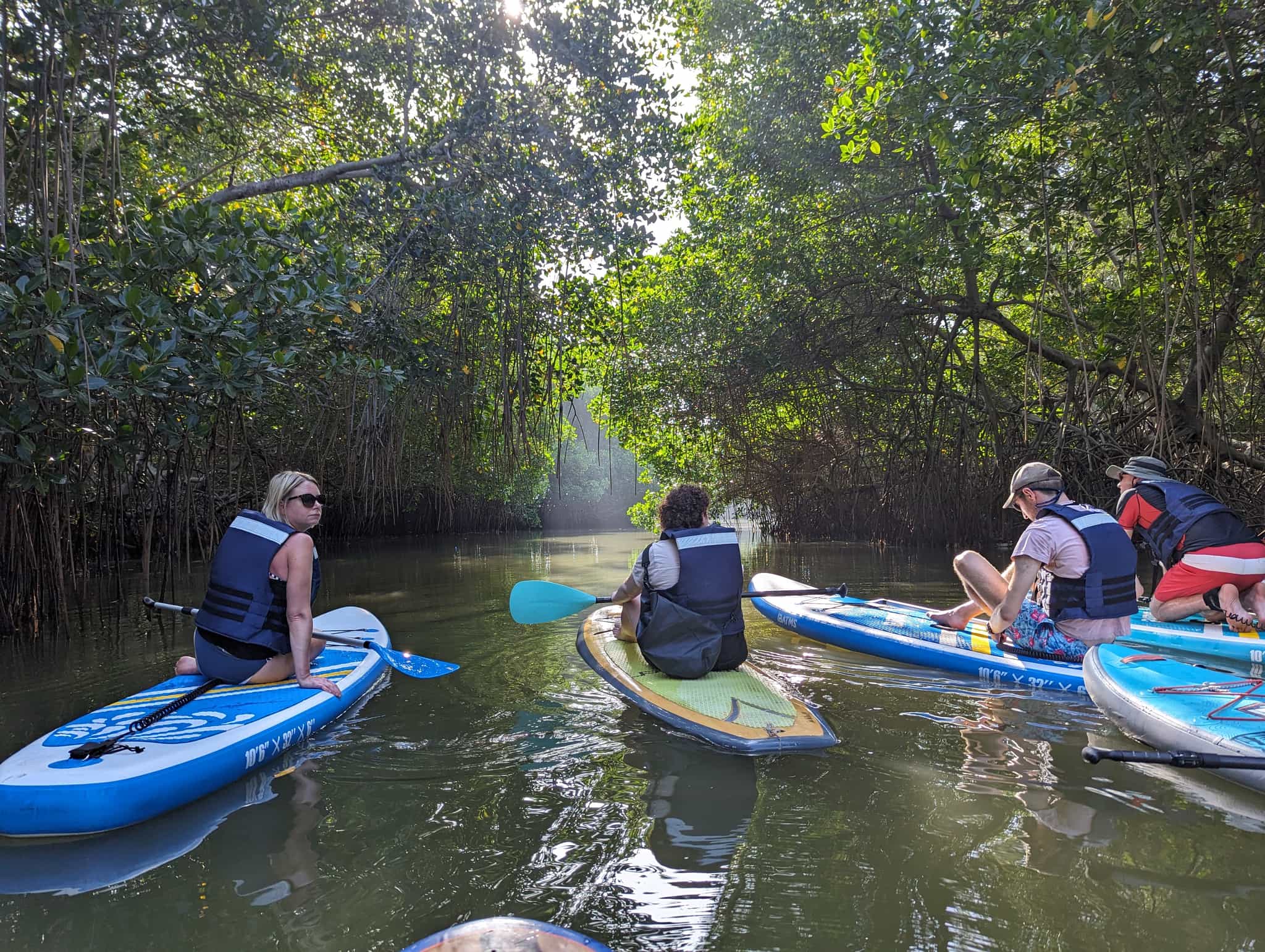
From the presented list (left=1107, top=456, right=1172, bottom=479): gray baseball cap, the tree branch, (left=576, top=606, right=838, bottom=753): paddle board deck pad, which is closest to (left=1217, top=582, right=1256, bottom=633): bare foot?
(left=1107, top=456, right=1172, bottom=479): gray baseball cap

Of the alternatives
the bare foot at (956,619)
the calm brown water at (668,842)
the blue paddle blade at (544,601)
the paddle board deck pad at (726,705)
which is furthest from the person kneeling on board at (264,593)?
the bare foot at (956,619)

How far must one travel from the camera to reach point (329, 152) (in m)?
7.12

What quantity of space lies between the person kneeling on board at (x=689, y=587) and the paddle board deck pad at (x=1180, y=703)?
166 cm

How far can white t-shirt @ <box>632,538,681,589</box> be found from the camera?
12.0 ft

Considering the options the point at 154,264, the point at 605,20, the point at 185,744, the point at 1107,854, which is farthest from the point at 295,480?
the point at 605,20

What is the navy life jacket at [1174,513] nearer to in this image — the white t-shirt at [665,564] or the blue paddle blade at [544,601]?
the white t-shirt at [665,564]

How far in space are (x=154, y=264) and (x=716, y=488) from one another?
440 inches

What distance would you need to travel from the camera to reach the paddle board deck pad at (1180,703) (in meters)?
2.71

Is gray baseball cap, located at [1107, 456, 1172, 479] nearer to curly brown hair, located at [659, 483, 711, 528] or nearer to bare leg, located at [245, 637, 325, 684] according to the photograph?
curly brown hair, located at [659, 483, 711, 528]

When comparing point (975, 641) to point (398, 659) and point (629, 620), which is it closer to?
point (629, 620)

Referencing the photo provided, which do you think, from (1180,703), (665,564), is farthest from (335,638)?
(1180,703)

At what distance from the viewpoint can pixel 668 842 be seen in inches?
91.0

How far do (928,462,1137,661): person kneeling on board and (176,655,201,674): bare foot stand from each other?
4.07 metres

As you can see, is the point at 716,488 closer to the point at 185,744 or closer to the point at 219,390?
the point at 219,390
